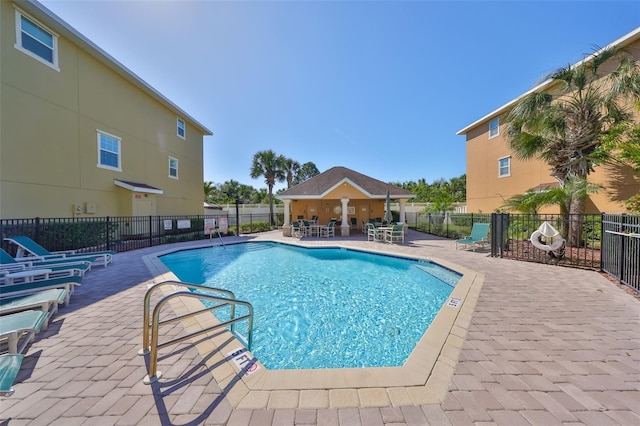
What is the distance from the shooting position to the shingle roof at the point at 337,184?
671 inches

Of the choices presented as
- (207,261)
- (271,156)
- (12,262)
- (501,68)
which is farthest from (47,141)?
(501,68)

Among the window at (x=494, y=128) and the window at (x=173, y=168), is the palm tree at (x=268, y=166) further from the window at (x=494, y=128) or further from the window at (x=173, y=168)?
the window at (x=494, y=128)

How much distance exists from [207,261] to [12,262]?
5.37 m

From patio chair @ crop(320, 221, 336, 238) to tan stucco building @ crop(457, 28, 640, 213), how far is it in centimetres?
946

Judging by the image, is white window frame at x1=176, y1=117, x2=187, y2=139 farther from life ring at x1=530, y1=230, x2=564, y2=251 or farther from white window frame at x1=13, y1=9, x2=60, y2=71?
life ring at x1=530, y1=230, x2=564, y2=251

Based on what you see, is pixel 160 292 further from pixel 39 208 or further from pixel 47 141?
pixel 47 141

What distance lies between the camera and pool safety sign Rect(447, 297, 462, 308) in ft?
14.8

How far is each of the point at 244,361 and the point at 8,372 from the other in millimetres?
2080

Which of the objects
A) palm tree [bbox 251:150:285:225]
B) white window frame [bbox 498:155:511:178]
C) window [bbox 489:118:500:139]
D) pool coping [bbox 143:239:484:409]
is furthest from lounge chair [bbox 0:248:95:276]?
window [bbox 489:118:500:139]

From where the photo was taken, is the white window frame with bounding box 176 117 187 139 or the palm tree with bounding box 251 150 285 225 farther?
the palm tree with bounding box 251 150 285 225

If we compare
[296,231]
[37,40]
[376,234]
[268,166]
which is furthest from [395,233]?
[37,40]

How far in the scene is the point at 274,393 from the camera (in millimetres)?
2340

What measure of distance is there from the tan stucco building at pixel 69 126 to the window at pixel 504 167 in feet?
82.1

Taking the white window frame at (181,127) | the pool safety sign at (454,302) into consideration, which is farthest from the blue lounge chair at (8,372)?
the white window frame at (181,127)
